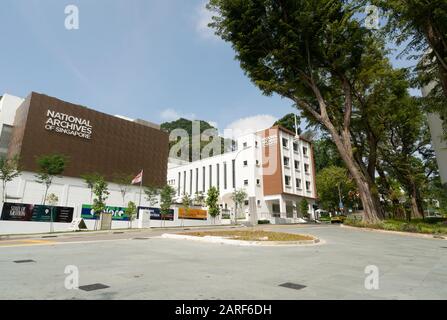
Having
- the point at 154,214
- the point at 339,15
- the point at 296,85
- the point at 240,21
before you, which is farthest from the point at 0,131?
the point at 339,15

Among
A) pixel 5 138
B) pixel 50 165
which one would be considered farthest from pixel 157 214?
pixel 5 138

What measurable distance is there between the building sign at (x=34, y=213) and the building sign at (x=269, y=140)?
113 ft

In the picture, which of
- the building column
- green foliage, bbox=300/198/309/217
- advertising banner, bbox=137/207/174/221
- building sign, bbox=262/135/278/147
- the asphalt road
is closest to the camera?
the asphalt road

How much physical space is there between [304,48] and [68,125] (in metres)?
32.1

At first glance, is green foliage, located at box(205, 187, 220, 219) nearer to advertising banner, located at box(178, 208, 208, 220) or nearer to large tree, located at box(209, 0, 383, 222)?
advertising banner, located at box(178, 208, 208, 220)

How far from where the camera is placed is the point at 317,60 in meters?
27.3

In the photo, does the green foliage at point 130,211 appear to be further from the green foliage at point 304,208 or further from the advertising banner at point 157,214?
the green foliage at point 304,208

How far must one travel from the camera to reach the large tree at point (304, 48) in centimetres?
2430

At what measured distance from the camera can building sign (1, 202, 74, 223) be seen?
2478 cm
